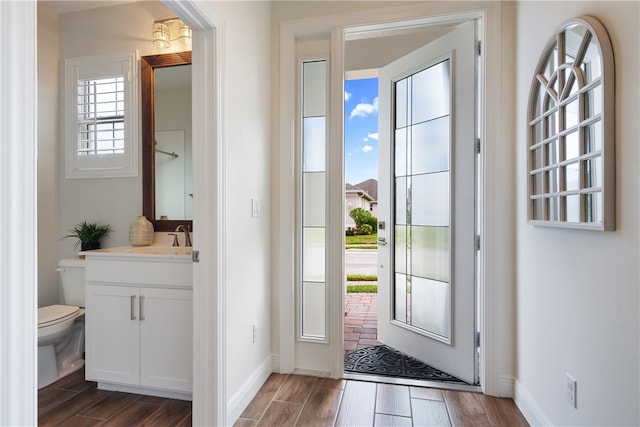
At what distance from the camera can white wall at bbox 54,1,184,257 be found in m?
2.59

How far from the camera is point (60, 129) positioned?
2.79 metres

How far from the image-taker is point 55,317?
230 centimetres

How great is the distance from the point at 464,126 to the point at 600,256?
1.29 metres

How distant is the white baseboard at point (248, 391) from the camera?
1834 mm

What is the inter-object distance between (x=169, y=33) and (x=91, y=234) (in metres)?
1.63

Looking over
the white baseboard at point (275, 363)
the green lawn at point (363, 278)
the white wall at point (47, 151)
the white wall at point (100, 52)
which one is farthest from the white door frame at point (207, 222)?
the green lawn at point (363, 278)

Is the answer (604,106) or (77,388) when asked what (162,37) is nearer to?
(77,388)

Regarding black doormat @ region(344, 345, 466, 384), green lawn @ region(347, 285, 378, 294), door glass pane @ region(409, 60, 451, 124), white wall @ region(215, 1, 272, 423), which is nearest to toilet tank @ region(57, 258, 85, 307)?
white wall @ region(215, 1, 272, 423)

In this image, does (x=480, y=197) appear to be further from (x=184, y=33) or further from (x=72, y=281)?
(x=72, y=281)

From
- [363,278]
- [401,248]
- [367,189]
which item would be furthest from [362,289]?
[401,248]

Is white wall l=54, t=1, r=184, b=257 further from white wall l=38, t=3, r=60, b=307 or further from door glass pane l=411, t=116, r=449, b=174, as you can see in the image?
door glass pane l=411, t=116, r=449, b=174

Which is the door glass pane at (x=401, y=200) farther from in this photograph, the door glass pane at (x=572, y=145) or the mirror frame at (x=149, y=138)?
the mirror frame at (x=149, y=138)

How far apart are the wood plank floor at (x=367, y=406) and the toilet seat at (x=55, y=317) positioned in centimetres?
142

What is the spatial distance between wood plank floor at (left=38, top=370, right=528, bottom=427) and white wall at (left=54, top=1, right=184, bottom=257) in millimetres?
1104
